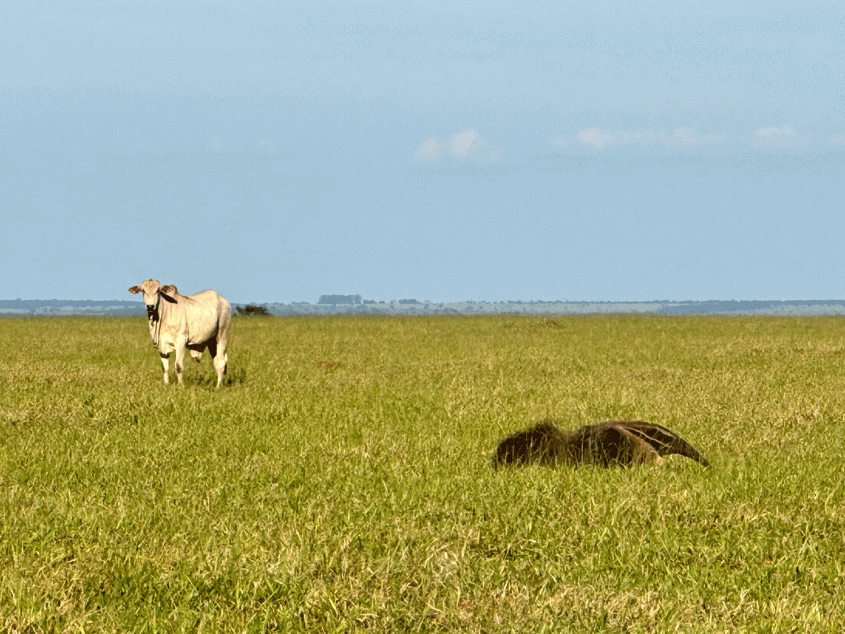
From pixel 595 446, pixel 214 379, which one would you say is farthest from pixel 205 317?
pixel 595 446

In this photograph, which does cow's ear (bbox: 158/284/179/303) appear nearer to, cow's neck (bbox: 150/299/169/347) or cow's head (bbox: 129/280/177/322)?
cow's head (bbox: 129/280/177/322)

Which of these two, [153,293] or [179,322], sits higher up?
[153,293]

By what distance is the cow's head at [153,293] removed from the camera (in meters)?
15.2

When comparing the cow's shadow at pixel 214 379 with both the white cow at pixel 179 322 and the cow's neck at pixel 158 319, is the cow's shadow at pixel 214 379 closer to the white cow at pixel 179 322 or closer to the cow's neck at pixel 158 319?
the white cow at pixel 179 322

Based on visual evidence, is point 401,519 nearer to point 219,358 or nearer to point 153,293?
point 153,293

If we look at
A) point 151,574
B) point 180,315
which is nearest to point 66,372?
point 180,315

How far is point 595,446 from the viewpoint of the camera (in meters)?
8.55

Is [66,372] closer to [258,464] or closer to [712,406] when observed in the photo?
[258,464]

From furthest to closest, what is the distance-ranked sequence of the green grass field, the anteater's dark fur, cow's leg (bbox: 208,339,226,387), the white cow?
cow's leg (bbox: 208,339,226,387) < the white cow < the anteater's dark fur < the green grass field

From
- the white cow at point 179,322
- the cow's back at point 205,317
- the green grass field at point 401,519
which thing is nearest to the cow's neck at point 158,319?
the white cow at point 179,322

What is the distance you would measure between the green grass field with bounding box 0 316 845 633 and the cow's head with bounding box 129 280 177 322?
198 centimetres

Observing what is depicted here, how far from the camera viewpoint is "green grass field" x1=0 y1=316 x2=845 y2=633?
4.78 meters

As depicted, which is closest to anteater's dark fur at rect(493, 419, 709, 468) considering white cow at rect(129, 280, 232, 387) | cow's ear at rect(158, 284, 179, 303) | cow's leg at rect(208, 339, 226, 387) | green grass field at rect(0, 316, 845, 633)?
green grass field at rect(0, 316, 845, 633)

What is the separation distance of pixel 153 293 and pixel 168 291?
0.40 m
